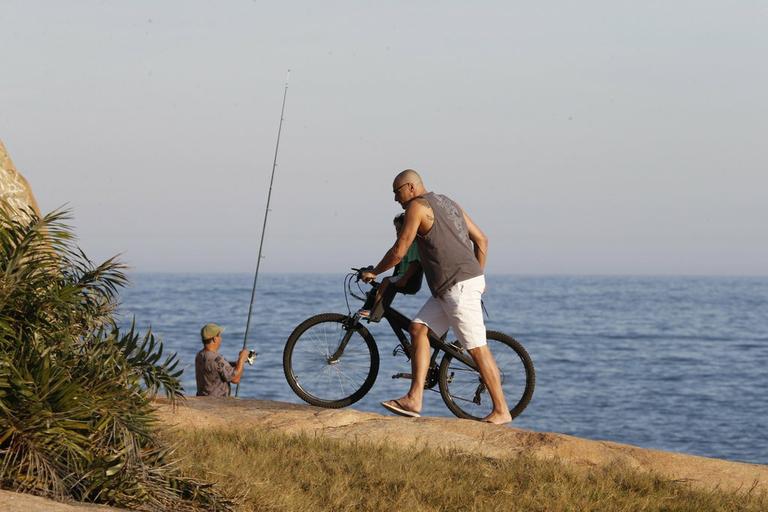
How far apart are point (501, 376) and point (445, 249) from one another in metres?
1.41

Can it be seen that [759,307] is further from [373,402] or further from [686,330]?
[373,402]

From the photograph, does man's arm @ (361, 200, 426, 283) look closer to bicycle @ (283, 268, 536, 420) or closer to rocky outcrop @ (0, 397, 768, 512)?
bicycle @ (283, 268, 536, 420)

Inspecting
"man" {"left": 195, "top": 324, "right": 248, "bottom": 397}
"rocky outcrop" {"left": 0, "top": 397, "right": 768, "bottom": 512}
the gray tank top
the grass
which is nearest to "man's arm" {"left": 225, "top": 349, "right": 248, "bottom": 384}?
"man" {"left": 195, "top": 324, "right": 248, "bottom": 397}

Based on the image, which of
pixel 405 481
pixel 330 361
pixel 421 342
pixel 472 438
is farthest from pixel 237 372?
pixel 405 481

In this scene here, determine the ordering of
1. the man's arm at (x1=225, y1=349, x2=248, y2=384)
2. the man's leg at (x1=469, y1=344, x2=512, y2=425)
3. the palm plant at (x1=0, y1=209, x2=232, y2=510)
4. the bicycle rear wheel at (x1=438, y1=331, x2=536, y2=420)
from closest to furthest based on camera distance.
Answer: the palm plant at (x1=0, y1=209, x2=232, y2=510) < the man's leg at (x1=469, y1=344, x2=512, y2=425) < the bicycle rear wheel at (x1=438, y1=331, x2=536, y2=420) < the man's arm at (x1=225, y1=349, x2=248, y2=384)

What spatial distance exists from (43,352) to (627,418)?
25673 millimetres

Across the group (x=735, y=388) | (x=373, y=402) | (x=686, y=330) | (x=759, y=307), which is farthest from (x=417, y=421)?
(x=759, y=307)

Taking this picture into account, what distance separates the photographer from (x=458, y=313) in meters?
8.52

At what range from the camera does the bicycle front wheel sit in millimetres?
9320

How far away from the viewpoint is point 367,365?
30.6ft

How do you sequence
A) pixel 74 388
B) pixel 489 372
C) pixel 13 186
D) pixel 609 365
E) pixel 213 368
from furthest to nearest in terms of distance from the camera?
pixel 609 365, pixel 213 368, pixel 489 372, pixel 13 186, pixel 74 388

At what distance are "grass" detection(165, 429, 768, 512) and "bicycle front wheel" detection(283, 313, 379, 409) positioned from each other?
130 cm

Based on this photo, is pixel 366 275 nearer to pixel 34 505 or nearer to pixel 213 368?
pixel 213 368

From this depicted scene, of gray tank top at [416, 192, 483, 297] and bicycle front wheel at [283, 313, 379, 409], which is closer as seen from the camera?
gray tank top at [416, 192, 483, 297]
